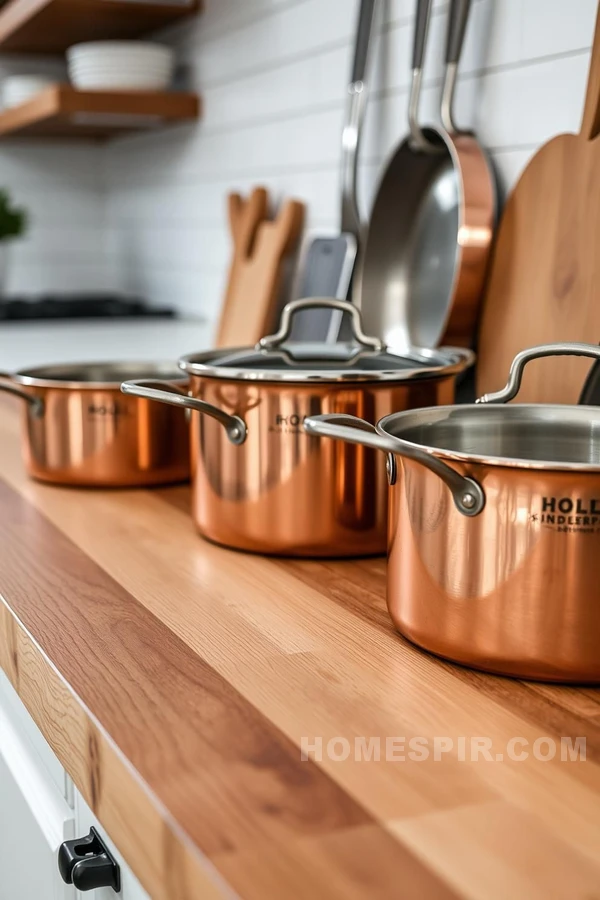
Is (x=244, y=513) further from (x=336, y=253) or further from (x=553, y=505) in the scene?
(x=336, y=253)

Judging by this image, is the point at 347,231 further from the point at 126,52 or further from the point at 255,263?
the point at 126,52

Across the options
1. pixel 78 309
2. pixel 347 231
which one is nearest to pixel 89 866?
pixel 347 231

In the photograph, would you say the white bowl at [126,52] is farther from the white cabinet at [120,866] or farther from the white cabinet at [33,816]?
the white cabinet at [120,866]

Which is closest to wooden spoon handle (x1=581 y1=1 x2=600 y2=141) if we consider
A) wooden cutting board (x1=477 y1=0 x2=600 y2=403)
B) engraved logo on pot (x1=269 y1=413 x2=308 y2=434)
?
wooden cutting board (x1=477 y1=0 x2=600 y2=403)

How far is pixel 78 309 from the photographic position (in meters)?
2.27

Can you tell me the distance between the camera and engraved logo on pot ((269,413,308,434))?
874mm

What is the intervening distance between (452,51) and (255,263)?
2.11ft

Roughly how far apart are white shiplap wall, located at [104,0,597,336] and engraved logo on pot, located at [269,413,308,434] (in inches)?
17.8

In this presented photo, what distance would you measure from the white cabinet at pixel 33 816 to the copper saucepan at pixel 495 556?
0.82ft

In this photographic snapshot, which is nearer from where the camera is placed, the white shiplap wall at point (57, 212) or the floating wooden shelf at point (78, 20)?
the floating wooden shelf at point (78, 20)

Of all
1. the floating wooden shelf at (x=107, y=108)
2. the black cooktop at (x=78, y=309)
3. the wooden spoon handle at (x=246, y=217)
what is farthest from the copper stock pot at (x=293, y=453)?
the black cooktop at (x=78, y=309)

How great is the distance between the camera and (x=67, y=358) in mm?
2170

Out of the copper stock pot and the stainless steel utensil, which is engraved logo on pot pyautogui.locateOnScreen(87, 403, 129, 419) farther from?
the stainless steel utensil

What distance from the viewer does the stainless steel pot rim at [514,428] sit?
76cm
